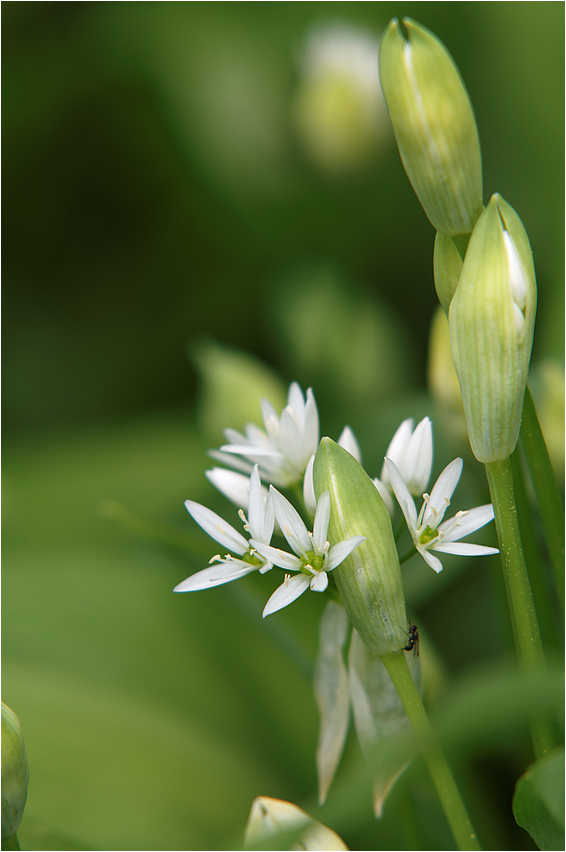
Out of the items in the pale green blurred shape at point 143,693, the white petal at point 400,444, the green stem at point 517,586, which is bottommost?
the pale green blurred shape at point 143,693

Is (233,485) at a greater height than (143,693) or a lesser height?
greater

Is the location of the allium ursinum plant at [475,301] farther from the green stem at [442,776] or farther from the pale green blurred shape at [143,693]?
the pale green blurred shape at [143,693]

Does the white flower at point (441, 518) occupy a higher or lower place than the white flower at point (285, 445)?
lower

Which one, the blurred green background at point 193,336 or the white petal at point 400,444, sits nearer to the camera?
the white petal at point 400,444

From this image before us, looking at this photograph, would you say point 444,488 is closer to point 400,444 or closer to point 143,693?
point 400,444

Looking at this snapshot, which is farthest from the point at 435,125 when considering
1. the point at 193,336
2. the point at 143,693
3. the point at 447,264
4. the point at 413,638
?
the point at 193,336

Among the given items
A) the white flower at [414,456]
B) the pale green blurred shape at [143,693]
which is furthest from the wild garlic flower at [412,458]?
the pale green blurred shape at [143,693]
